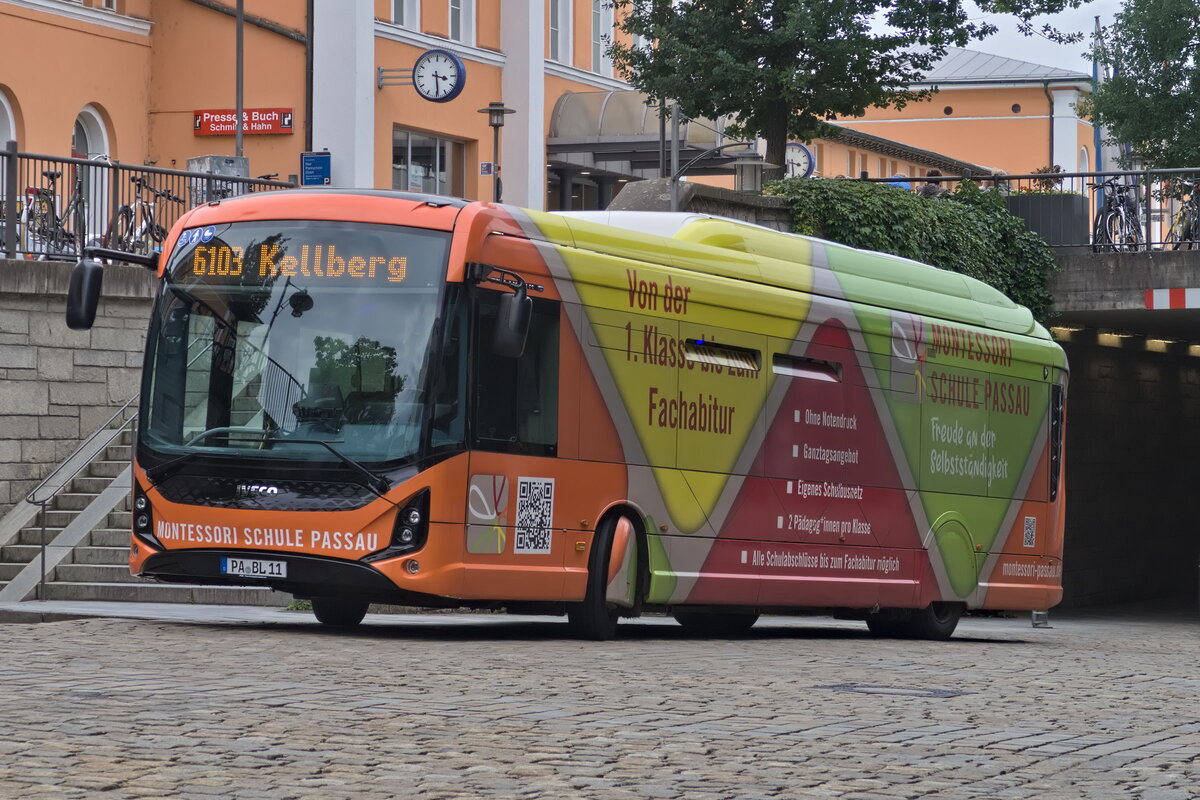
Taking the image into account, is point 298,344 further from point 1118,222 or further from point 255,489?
point 1118,222

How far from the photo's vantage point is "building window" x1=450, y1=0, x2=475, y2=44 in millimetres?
41906

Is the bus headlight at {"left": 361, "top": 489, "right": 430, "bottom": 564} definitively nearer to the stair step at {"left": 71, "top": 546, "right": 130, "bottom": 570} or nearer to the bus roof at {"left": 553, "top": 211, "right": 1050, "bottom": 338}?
the bus roof at {"left": 553, "top": 211, "right": 1050, "bottom": 338}


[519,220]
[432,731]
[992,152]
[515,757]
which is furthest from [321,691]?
[992,152]

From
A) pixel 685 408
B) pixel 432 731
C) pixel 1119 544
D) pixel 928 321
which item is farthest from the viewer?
pixel 1119 544

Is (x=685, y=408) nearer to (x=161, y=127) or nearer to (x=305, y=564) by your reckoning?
(x=305, y=564)

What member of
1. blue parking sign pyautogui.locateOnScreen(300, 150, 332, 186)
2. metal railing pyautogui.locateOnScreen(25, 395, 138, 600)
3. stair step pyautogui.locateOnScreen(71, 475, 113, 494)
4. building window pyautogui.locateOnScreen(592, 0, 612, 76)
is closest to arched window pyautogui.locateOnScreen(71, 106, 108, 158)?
blue parking sign pyautogui.locateOnScreen(300, 150, 332, 186)

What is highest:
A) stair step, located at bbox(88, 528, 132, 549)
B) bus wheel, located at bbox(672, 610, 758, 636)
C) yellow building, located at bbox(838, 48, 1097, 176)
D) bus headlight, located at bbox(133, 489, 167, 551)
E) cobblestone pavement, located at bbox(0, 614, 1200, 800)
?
yellow building, located at bbox(838, 48, 1097, 176)

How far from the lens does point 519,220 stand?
13945 millimetres

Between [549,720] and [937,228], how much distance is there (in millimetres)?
18535

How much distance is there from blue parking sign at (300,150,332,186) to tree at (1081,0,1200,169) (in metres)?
18.7

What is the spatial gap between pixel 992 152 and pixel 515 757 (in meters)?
81.9

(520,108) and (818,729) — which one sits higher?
(520,108)

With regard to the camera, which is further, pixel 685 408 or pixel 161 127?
pixel 161 127

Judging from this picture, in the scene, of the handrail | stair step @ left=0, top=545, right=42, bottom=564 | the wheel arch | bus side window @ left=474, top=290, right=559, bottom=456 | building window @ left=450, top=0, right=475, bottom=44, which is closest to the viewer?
bus side window @ left=474, top=290, right=559, bottom=456
